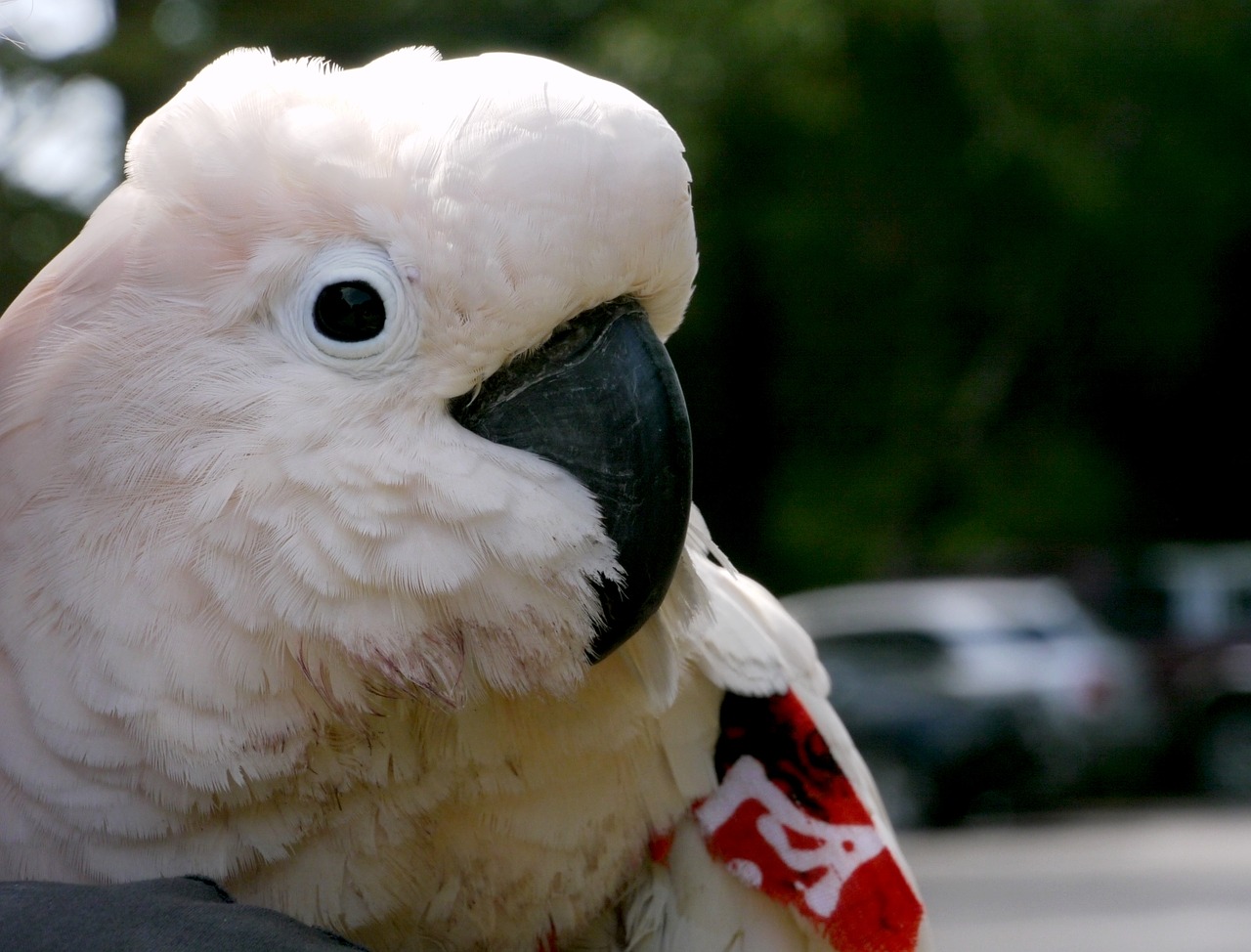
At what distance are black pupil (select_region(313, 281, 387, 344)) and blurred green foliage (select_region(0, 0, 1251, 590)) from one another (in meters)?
8.05

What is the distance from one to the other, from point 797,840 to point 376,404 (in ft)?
2.74

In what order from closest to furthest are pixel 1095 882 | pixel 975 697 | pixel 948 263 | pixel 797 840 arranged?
pixel 797 840, pixel 1095 882, pixel 975 697, pixel 948 263

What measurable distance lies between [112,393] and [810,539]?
9999 mm

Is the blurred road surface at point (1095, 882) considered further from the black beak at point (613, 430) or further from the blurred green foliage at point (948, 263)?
the black beak at point (613, 430)

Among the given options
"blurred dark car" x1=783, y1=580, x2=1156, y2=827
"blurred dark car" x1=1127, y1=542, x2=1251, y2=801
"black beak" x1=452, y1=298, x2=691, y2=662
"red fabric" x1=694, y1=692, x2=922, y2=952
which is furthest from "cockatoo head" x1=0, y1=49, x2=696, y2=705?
"blurred dark car" x1=1127, y1=542, x2=1251, y2=801

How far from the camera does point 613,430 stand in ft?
4.32

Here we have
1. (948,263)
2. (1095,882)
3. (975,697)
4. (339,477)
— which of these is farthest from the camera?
(948,263)

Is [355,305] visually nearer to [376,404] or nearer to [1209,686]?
[376,404]

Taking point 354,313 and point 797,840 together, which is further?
point 797,840

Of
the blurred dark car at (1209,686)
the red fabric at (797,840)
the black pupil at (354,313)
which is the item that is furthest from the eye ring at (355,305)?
the blurred dark car at (1209,686)

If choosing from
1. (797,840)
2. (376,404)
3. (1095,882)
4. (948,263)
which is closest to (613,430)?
(376,404)

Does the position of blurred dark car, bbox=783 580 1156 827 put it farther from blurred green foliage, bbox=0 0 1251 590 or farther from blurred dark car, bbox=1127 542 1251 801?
blurred green foliage, bbox=0 0 1251 590

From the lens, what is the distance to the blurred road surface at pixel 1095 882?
6.12 metres

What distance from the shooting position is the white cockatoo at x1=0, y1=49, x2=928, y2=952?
1.25 m
